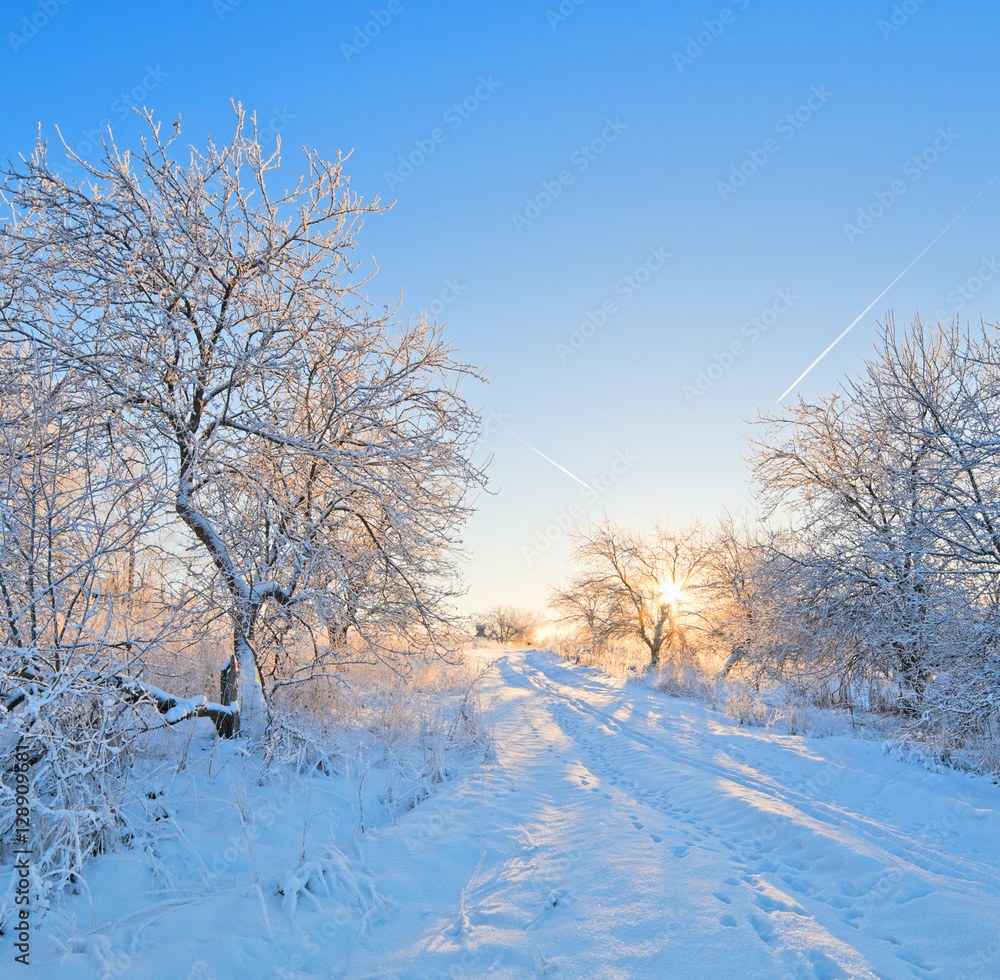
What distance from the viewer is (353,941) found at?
2922 millimetres

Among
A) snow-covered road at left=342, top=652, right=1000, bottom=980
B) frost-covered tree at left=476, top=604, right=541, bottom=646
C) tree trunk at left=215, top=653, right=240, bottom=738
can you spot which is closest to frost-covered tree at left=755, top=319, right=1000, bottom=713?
snow-covered road at left=342, top=652, right=1000, bottom=980

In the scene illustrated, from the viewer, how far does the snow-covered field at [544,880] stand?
2.68 m

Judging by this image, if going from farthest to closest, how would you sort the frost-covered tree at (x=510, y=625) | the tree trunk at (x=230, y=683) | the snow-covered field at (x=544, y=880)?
the frost-covered tree at (x=510, y=625), the tree trunk at (x=230, y=683), the snow-covered field at (x=544, y=880)

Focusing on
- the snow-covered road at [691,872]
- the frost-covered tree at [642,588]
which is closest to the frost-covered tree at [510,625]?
the frost-covered tree at [642,588]

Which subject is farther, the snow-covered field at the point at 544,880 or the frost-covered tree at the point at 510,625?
the frost-covered tree at the point at 510,625

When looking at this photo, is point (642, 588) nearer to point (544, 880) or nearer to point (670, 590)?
point (670, 590)

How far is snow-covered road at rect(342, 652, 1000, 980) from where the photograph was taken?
272 centimetres

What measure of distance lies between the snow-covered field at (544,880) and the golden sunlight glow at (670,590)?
617 inches

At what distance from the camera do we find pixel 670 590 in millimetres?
21875

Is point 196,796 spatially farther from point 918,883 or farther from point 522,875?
point 918,883

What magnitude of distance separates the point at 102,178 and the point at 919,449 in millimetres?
11824

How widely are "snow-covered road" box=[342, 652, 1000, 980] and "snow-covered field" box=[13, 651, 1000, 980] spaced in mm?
17

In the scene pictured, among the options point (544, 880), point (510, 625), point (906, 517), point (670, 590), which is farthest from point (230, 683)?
point (510, 625)

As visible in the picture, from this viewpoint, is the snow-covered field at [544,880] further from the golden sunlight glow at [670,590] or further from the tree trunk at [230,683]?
the golden sunlight glow at [670,590]
